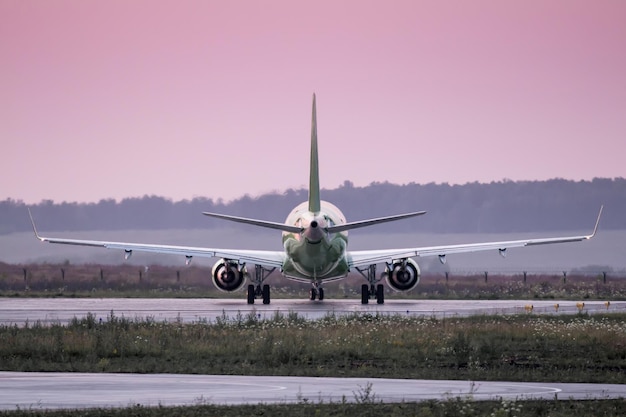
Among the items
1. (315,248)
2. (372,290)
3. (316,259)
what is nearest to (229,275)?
(316,259)

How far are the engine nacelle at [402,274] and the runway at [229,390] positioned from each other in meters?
36.1

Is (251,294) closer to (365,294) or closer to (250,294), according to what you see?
(250,294)

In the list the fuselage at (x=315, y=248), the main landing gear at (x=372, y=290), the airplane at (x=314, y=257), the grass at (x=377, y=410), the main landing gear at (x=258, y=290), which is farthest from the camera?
the main landing gear at (x=372, y=290)

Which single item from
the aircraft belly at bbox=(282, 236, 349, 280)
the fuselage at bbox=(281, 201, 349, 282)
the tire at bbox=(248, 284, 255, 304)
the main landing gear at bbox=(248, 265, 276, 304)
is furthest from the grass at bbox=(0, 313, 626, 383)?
the main landing gear at bbox=(248, 265, 276, 304)

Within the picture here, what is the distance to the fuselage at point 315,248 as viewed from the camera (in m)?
56.9

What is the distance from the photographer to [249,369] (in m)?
28.2

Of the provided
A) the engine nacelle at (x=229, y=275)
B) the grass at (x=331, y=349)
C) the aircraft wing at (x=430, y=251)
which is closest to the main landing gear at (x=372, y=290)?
the aircraft wing at (x=430, y=251)

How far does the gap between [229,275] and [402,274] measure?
9.05m

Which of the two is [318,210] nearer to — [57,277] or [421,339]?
[421,339]

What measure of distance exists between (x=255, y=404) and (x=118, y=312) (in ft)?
99.9

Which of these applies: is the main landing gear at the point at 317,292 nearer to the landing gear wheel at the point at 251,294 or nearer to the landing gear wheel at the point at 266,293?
the landing gear wheel at the point at 266,293

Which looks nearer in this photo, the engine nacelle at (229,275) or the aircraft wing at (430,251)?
the engine nacelle at (229,275)

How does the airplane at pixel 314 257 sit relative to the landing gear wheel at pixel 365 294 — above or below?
above

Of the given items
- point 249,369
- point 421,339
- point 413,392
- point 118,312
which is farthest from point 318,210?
point 413,392
